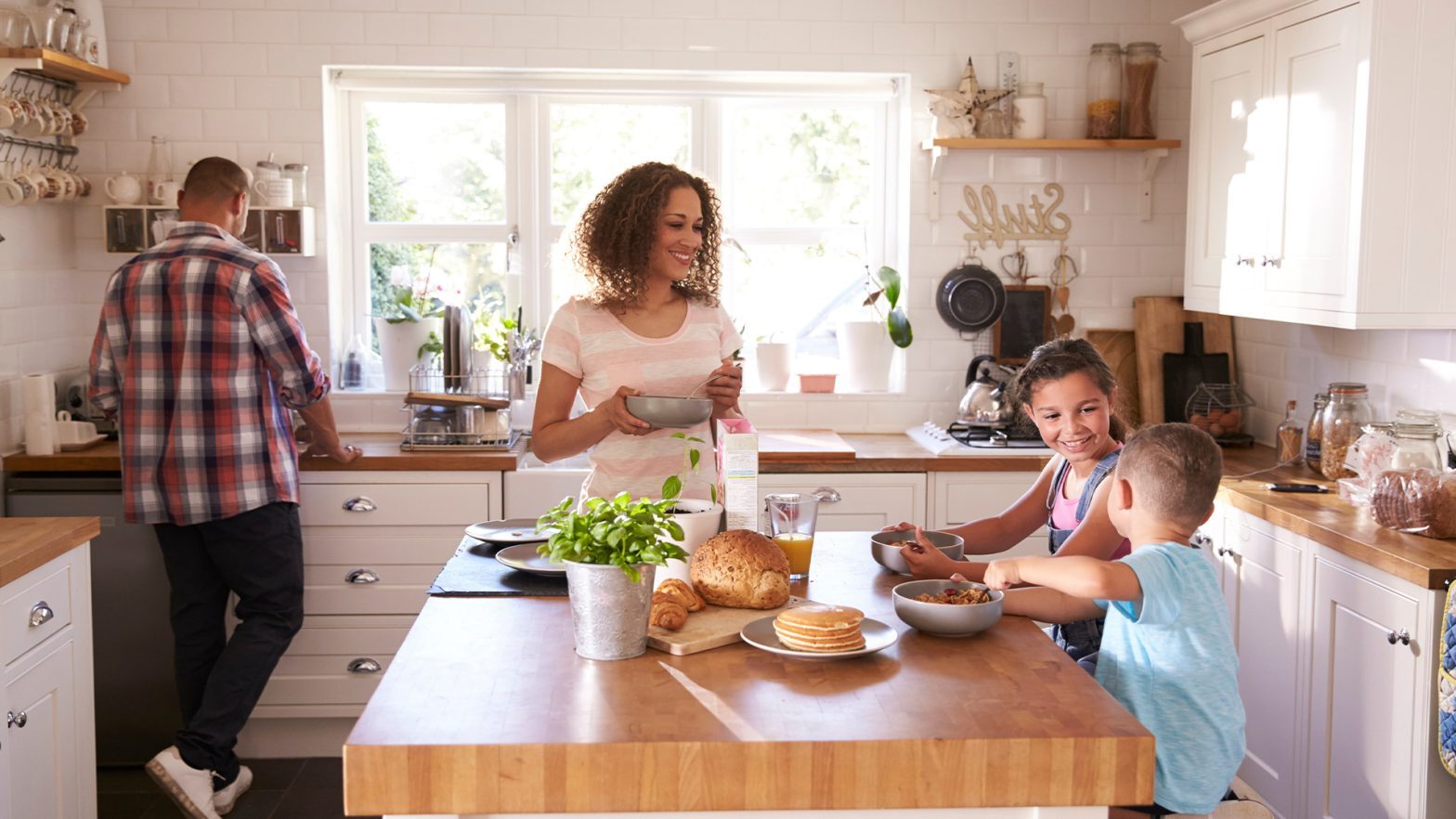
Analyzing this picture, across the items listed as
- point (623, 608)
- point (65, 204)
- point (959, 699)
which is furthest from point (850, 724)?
point (65, 204)

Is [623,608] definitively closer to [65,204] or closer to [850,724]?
[850,724]

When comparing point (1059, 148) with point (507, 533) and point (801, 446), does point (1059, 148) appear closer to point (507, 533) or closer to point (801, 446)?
point (801, 446)

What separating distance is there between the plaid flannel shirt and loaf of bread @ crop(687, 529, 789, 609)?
188cm

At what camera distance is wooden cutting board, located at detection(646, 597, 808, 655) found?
74.2 inches

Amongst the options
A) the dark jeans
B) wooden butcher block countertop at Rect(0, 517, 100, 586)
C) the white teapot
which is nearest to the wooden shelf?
the white teapot

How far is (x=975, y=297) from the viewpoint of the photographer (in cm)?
454

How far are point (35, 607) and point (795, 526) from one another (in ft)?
5.20

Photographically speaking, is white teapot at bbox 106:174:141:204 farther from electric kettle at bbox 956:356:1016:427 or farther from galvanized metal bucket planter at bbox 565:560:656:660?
galvanized metal bucket planter at bbox 565:560:656:660

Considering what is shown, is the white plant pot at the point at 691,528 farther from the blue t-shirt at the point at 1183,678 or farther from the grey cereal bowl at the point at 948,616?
the blue t-shirt at the point at 1183,678

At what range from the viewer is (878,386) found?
15.4 feet

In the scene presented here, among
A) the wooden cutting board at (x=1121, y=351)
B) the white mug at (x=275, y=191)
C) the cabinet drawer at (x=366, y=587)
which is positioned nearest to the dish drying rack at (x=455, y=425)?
the cabinet drawer at (x=366, y=587)

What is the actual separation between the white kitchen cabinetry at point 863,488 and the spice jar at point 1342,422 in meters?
1.12

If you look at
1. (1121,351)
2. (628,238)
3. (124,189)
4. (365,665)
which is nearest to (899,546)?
(628,238)

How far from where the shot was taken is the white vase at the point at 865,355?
15.2 feet
